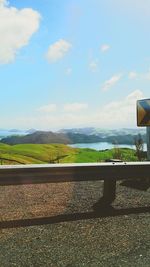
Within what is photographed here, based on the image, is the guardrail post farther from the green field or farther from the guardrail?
the green field

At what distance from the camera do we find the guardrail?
25.7 feet

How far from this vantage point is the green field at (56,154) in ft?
49.1

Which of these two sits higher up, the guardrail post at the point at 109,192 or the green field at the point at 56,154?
the green field at the point at 56,154

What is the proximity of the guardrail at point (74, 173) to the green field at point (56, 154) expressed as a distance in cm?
573

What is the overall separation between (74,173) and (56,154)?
8102 millimetres

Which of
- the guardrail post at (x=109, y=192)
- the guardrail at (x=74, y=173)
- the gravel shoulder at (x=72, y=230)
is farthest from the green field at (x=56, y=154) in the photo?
the guardrail at (x=74, y=173)

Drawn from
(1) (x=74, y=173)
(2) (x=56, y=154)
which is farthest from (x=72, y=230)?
(2) (x=56, y=154)

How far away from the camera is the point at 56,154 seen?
16469 mm

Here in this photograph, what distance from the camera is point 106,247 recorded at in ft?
20.2

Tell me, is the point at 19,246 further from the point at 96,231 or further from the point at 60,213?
the point at 60,213

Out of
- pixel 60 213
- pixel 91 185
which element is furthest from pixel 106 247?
pixel 91 185

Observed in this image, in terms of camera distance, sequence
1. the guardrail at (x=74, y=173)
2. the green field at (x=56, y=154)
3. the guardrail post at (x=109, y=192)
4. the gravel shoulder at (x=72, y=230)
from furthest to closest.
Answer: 1. the green field at (x=56, y=154)
2. the guardrail post at (x=109, y=192)
3. the guardrail at (x=74, y=173)
4. the gravel shoulder at (x=72, y=230)

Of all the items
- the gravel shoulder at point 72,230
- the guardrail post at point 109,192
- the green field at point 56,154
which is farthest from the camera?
the green field at point 56,154

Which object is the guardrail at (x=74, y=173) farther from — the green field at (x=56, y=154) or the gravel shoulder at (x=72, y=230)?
the green field at (x=56, y=154)
